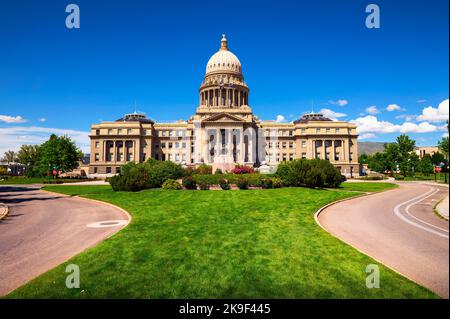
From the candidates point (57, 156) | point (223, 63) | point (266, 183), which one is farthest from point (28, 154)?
point (266, 183)

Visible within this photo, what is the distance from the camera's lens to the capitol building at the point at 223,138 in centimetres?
8850

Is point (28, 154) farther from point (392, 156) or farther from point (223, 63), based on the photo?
point (392, 156)

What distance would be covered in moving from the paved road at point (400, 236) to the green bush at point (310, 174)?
42.2ft

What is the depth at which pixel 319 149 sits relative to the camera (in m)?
98.1

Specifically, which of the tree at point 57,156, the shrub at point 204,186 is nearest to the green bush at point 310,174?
the shrub at point 204,186

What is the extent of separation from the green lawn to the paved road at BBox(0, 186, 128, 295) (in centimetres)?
104

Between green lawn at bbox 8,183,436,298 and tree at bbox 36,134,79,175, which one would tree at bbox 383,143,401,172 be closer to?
green lawn at bbox 8,183,436,298

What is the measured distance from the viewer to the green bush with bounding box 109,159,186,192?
34.1 metres

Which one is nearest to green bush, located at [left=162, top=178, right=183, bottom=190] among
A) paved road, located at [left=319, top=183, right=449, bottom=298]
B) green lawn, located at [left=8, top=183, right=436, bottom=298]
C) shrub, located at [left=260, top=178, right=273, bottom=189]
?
shrub, located at [left=260, top=178, right=273, bottom=189]

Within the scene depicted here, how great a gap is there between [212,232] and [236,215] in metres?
4.71

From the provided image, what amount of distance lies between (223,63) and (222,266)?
110 metres

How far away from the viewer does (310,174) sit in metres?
35.8

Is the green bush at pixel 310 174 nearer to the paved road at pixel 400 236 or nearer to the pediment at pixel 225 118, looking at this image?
the paved road at pixel 400 236
